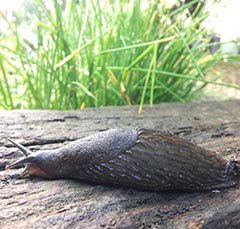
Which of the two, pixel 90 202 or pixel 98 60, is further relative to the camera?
pixel 98 60

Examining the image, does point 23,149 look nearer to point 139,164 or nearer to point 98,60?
point 139,164

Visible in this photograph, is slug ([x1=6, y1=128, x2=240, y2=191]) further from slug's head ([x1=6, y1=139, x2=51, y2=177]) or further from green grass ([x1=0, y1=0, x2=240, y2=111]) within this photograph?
green grass ([x1=0, y1=0, x2=240, y2=111])

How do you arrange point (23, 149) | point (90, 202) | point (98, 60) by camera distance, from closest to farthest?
point (90, 202), point (23, 149), point (98, 60)

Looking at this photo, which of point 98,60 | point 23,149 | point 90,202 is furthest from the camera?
point 98,60

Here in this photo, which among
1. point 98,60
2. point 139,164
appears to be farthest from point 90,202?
point 98,60

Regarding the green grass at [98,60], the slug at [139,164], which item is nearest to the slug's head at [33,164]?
the slug at [139,164]

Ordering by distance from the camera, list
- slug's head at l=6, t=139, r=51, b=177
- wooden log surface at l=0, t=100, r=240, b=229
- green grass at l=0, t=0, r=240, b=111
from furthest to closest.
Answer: green grass at l=0, t=0, r=240, b=111 < slug's head at l=6, t=139, r=51, b=177 < wooden log surface at l=0, t=100, r=240, b=229

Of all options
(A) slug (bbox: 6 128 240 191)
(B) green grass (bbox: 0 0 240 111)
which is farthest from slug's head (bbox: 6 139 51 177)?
(B) green grass (bbox: 0 0 240 111)

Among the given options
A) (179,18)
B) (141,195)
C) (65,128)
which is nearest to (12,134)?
(65,128)

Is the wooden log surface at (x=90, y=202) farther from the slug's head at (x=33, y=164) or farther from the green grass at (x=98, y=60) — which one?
the green grass at (x=98, y=60)
